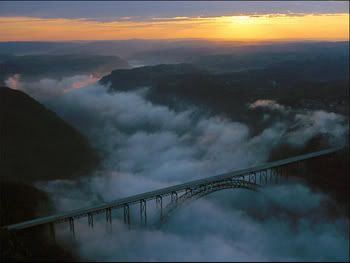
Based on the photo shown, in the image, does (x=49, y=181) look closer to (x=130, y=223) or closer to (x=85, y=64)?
(x=130, y=223)

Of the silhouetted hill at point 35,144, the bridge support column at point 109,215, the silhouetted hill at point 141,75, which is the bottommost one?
the bridge support column at point 109,215

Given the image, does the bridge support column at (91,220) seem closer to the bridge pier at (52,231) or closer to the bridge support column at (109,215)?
the bridge support column at (109,215)

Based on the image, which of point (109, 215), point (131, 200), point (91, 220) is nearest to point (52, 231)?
point (91, 220)

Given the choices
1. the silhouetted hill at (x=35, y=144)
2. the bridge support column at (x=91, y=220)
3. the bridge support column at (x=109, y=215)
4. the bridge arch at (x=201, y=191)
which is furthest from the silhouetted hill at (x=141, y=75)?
the bridge support column at (x=91, y=220)

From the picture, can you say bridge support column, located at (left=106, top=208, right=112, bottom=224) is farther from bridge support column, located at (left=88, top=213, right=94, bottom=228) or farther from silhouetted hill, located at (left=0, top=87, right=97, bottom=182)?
silhouetted hill, located at (left=0, top=87, right=97, bottom=182)

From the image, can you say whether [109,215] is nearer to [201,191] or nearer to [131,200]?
[131,200]
